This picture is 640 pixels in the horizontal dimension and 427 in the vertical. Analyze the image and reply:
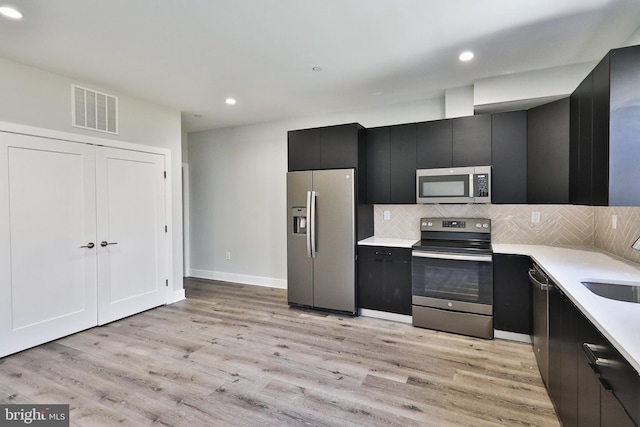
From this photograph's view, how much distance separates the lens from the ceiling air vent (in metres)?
3.35

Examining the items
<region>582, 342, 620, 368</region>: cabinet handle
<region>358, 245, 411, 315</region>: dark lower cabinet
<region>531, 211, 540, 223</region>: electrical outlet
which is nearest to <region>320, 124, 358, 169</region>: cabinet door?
<region>358, 245, 411, 315</region>: dark lower cabinet

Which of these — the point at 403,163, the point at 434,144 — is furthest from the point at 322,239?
the point at 434,144

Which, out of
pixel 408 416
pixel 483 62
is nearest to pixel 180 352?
pixel 408 416

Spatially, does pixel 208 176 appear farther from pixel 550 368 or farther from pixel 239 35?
pixel 550 368

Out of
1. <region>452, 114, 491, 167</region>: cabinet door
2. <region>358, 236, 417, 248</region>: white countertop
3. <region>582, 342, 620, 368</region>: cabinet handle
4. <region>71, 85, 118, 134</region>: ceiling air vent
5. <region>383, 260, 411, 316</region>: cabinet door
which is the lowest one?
<region>383, 260, 411, 316</region>: cabinet door

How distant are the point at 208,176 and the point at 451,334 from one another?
453 centimetres

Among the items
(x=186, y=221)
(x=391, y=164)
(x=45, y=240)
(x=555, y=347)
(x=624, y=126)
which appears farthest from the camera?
(x=186, y=221)

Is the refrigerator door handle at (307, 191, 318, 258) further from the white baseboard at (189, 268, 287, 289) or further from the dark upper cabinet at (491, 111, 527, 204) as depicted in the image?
the dark upper cabinet at (491, 111, 527, 204)

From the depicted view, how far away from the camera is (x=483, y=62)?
3.01 m

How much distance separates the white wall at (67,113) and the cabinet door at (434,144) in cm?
324

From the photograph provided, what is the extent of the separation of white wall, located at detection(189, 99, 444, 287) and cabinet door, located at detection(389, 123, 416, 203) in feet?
3.06

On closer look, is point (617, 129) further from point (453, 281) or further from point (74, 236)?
point (74, 236)

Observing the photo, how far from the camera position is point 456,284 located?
3.27 meters

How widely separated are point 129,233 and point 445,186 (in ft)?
12.3
